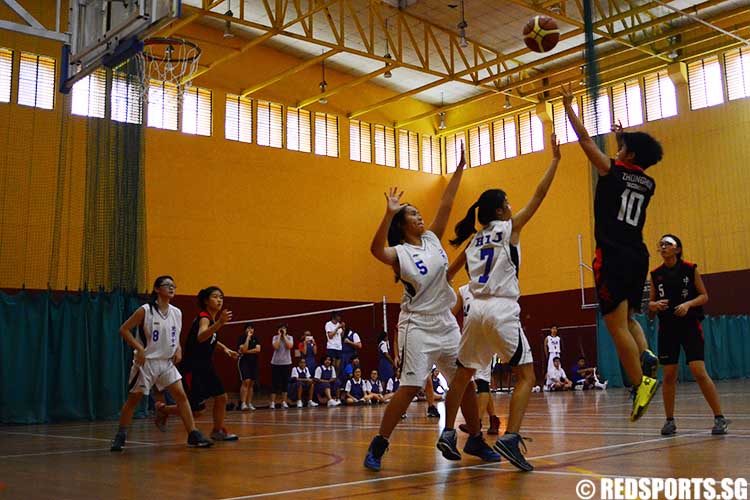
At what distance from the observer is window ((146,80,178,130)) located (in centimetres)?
2273

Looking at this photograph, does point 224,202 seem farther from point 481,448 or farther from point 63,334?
point 481,448

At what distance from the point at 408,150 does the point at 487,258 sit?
2466 centimetres

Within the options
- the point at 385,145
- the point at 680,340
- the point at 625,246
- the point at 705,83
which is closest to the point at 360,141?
the point at 385,145

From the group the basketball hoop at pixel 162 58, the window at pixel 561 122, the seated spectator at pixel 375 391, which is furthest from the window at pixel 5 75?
the window at pixel 561 122

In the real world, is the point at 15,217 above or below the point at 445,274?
above

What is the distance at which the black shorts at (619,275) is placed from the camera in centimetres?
516

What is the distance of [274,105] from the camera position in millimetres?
25828

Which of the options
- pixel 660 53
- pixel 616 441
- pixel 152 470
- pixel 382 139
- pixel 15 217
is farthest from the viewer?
pixel 382 139

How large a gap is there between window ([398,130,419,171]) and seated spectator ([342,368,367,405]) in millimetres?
12120

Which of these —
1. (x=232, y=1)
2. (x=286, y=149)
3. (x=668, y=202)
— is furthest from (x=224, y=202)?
(x=668, y=202)

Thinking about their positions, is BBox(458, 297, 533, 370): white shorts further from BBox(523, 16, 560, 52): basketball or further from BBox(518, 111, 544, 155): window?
BBox(518, 111, 544, 155): window

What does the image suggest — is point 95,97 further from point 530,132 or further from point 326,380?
point 530,132

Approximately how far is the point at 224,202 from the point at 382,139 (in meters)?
7.42

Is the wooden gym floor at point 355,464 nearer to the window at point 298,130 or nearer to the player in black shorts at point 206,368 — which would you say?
the player in black shorts at point 206,368
